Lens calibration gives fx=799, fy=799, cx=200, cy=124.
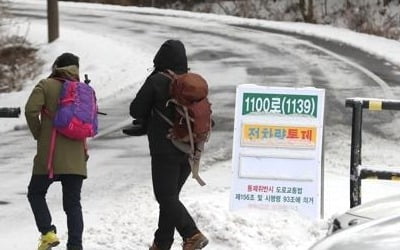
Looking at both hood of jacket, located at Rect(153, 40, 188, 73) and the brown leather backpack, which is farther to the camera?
hood of jacket, located at Rect(153, 40, 188, 73)

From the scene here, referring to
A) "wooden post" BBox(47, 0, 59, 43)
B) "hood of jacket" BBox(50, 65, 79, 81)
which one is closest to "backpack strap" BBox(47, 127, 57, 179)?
"hood of jacket" BBox(50, 65, 79, 81)

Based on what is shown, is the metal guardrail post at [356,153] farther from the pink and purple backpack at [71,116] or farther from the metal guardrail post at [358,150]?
the pink and purple backpack at [71,116]

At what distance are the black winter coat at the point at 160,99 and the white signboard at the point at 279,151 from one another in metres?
1.09

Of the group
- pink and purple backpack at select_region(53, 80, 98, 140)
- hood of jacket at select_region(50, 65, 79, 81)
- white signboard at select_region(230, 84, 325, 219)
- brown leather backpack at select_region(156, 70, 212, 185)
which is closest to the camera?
brown leather backpack at select_region(156, 70, 212, 185)

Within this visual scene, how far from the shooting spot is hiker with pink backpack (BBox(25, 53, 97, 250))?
19.5 ft

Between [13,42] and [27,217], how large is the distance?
15.8 meters

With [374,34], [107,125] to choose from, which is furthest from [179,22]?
[107,125]

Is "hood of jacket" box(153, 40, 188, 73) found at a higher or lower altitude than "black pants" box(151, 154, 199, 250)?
higher

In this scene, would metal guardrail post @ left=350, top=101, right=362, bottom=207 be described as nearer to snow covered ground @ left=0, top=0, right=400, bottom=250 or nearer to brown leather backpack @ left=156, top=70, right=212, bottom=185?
snow covered ground @ left=0, top=0, right=400, bottom=250

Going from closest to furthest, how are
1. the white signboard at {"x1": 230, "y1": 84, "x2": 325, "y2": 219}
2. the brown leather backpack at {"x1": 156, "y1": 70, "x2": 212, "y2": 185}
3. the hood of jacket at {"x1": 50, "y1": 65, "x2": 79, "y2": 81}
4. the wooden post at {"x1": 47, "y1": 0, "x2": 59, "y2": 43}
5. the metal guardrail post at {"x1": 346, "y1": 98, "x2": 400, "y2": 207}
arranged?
the brown leather backpack at {"x1": 156, "y1": 70, "x2": 212, "y2": 185}
the hood of jacket at {"x1": 50, "y1": 65, "x2": 79, "y2": 81}
the metal guardrail post at {"x1": 346, "y1": 98, "x2": 400, "y2": 207}
the white signboard at {"x1": 230, "y1": 84, "x2": 325, "y2": 219}
the wooden post at {"x1": 47, "y1": 0, "x2": 59, "y2": 43}

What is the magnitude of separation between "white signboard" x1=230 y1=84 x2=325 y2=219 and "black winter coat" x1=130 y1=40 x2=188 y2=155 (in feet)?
3.58

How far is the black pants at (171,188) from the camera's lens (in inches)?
234

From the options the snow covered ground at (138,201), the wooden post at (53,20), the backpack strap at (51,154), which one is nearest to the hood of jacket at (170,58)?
the backpack strap at (51,154)

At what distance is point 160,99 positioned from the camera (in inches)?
231
